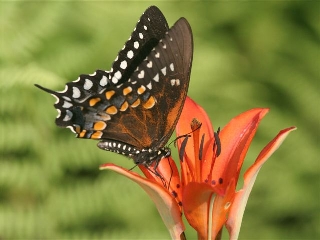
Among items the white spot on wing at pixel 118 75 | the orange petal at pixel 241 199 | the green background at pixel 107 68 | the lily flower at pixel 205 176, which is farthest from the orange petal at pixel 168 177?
the green background at pixel 107 68

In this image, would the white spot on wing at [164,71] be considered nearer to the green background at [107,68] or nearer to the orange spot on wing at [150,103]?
the orange spot on wing at [150,103]

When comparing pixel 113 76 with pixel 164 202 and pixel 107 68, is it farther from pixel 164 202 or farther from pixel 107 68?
pixel 107 68

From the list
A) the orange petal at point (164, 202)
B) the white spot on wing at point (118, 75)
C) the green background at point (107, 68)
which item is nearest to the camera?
the orange petal at point (164, 202)

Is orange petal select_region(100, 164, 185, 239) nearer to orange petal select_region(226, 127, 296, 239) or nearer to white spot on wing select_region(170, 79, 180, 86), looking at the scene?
orange petal select_region(226, 127, 296, 239)

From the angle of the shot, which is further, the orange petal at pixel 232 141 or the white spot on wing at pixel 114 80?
the white spot on wing at pixel 114 80

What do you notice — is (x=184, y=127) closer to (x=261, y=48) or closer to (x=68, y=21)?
(x=68, y=21)

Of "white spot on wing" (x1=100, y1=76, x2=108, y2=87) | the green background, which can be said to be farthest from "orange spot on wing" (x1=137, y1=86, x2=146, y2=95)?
the green background
